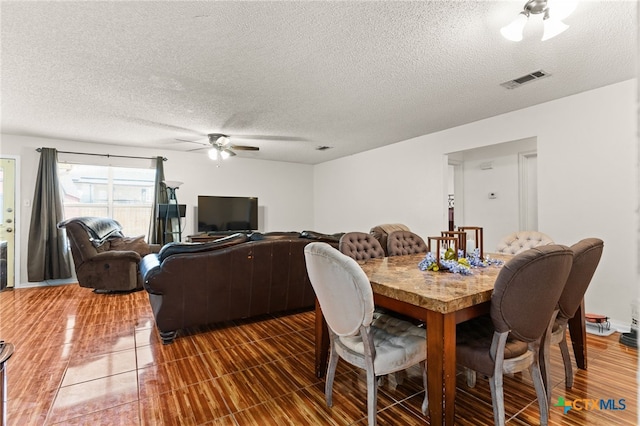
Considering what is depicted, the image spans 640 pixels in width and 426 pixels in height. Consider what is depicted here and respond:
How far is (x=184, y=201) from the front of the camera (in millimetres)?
6152

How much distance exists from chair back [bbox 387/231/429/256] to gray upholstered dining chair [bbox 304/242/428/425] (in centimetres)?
128

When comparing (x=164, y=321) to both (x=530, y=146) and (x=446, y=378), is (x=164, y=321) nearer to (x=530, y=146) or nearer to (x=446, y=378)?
(x=446, y=378)

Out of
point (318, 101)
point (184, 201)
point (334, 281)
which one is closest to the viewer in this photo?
point (334, 281)

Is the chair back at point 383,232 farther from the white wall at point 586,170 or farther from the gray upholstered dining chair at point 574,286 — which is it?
the gray upholstered dining chair at point 574,286

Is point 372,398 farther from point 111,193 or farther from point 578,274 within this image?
point 111,193

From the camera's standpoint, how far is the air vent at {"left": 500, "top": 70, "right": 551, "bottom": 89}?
276 cm

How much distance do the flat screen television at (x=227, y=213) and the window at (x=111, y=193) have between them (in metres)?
0.98

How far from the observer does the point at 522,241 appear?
110 inches

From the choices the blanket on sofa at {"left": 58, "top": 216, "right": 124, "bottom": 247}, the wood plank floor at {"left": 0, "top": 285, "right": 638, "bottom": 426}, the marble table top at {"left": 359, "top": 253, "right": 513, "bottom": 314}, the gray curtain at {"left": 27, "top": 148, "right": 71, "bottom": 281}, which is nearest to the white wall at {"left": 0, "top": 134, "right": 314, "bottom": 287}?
the gray curtain at {"left": 27, "top": 148, "right": 71, "bottom": 281}

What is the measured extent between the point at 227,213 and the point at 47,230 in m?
2.89

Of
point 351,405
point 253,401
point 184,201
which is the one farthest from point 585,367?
point 184,201

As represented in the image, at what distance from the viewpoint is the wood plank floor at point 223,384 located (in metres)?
1.72

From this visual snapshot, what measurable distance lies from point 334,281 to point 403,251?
1.71 m

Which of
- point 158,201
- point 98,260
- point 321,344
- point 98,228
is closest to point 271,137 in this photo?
point 158,201
